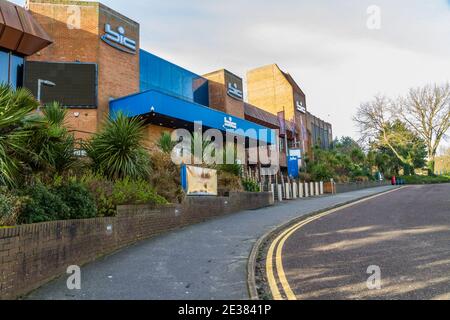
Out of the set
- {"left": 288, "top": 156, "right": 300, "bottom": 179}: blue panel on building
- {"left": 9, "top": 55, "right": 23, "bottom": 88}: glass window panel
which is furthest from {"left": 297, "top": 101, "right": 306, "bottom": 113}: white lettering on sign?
{"left": 9, "top": 55, "right": 23, "bottom": 88}: glass window panel

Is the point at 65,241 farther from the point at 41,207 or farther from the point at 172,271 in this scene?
the point at 172,271

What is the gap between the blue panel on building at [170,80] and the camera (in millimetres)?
23328

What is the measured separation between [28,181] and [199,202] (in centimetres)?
613

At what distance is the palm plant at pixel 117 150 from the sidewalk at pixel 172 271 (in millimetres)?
2415

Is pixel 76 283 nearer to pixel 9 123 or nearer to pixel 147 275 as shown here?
pixel 147 275

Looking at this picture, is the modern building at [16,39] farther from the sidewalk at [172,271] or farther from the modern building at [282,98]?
the modern building at [282,98]

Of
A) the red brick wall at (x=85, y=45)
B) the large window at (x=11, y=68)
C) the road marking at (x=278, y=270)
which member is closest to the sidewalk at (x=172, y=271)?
the road marking at (x=278, y=270)

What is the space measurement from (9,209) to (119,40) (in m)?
17.7

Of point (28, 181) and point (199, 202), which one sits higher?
point (28, 181)

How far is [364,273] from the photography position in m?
5.72
